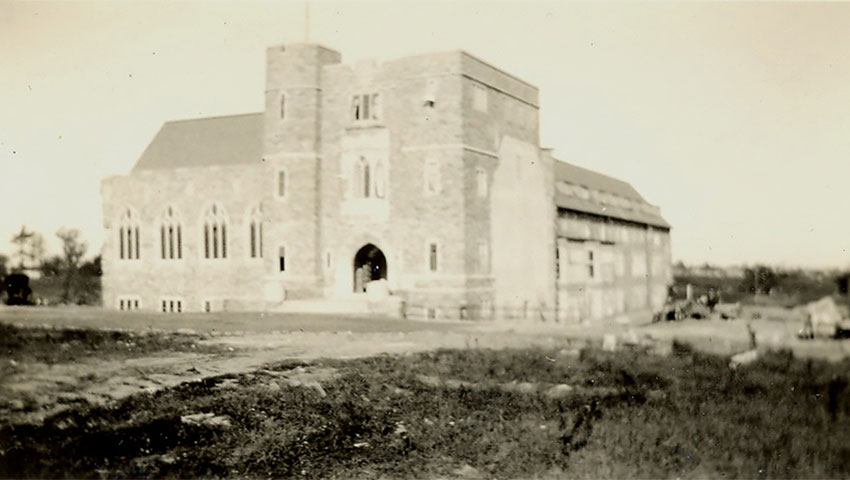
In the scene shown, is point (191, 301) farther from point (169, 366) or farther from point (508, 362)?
point (508, 362)

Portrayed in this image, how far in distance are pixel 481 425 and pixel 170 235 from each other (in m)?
8.89

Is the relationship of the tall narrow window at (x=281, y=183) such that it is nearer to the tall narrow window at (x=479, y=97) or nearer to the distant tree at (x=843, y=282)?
the tall narrow window at (x=479, y=97)

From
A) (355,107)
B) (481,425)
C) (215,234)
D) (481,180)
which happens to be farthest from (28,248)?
(481,180)

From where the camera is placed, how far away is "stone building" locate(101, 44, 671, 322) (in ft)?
48.4

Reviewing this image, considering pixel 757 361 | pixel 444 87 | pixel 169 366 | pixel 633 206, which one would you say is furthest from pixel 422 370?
pixel 444 87

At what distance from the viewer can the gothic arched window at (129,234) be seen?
15.5 metres

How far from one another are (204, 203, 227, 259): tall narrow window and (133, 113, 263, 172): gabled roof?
106 centimetres

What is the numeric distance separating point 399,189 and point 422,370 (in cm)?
723

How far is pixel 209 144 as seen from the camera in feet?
47.5

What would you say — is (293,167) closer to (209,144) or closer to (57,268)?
(209,144)

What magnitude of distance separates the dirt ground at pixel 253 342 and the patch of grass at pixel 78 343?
12 centimetres

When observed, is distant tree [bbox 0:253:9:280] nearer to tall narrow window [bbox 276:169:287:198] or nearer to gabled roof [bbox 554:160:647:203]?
tall narrow window [bbox 276:169:287:198]

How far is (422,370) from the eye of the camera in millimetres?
10945

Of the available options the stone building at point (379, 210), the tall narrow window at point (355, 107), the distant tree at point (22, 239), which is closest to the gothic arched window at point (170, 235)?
the stone building at point (379, 210)
